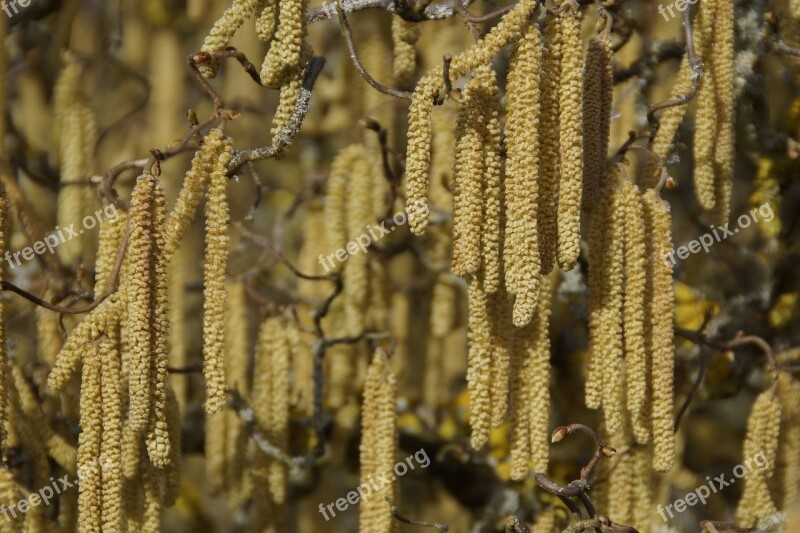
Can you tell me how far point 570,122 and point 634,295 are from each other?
0.41 m

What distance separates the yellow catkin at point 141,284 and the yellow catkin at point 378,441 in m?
0.76

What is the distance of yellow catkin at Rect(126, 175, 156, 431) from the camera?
6.01 ft

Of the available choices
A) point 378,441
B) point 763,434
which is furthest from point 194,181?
point 763,434

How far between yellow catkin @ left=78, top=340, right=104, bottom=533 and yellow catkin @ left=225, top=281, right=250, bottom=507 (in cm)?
91

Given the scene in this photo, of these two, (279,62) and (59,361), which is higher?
(279,62)

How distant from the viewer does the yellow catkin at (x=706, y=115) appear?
2.24 metres

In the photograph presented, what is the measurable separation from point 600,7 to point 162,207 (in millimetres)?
900

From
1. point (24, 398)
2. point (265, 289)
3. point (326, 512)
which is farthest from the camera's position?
point (265, 289)

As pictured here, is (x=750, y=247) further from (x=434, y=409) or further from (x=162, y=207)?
(x=162, y=207)

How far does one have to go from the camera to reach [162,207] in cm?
188

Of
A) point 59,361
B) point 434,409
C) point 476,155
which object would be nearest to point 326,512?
point 434,409

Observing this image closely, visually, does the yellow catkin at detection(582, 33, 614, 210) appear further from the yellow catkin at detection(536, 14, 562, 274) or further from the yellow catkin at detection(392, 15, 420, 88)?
the yellow catkin at detection(392, 15, 420, 88)

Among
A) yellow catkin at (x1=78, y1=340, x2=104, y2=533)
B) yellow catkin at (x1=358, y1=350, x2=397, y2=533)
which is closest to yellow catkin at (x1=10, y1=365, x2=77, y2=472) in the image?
yellow catkin at (x1=78, y1=340, x2=104, y2=533)

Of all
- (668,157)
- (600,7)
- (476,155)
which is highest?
(600,7)
